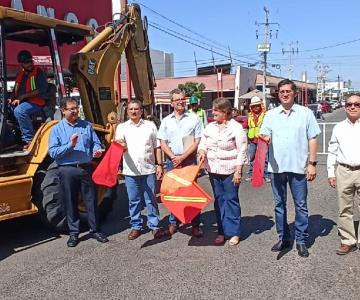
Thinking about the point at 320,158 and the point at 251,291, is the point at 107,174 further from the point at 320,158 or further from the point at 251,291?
the point at 320,158

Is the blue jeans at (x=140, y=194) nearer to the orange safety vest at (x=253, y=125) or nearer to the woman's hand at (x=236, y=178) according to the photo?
the woman's hand at (x=236, y=178)

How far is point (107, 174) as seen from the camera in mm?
5848

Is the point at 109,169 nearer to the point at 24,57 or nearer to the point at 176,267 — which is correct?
the point at 176,267

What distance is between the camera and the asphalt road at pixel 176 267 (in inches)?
171

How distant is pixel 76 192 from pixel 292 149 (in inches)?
101

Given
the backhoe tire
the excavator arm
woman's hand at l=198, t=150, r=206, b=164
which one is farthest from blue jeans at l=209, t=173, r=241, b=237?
the excavator arm

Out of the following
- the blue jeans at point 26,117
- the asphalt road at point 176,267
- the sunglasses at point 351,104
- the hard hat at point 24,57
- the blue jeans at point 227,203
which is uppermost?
the hard hat at point 24,57

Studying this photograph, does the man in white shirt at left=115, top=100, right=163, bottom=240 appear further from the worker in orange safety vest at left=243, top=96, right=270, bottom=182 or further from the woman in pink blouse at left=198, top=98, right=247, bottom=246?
the worker in orange safety vest at left=243, top=96, right=270, bottom=182

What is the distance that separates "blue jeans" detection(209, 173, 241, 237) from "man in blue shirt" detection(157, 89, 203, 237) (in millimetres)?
423

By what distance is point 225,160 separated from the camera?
217 inches

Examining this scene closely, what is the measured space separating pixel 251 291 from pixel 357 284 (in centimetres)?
95

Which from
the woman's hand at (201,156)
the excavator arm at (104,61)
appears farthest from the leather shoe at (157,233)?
the excavator arm at (104,61)

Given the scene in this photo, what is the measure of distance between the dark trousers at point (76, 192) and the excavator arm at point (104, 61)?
5.92 ft

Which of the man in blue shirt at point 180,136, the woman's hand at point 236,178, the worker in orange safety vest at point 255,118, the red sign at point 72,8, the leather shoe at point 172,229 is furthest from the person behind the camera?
the red sign at point 72,8
